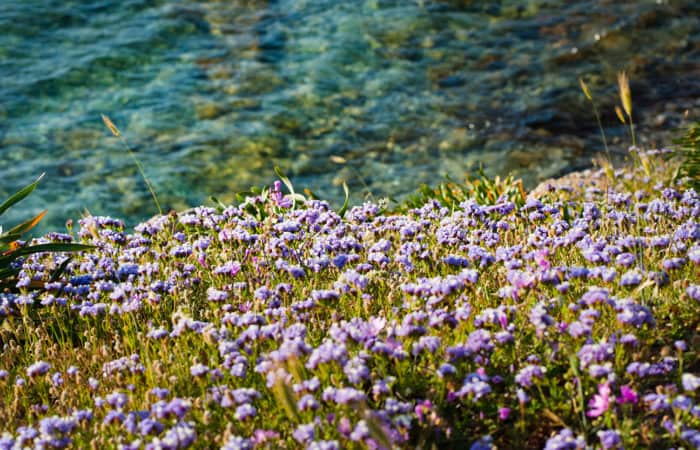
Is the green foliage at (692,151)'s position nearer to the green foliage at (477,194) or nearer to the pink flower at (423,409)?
the green foliage at (477,194)

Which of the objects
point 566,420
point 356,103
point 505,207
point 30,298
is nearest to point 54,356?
point 30,298

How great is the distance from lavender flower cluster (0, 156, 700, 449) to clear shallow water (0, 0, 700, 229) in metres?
6.52

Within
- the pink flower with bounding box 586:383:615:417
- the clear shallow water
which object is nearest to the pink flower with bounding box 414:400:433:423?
the pink flower with bounding box 586:383:615:417

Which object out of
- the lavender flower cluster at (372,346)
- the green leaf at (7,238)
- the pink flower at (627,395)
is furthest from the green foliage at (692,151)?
the green leaf at (7,238)

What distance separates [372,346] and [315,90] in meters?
11.1

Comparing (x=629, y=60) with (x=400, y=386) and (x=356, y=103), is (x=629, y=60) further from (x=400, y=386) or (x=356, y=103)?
(x=400, y=386)

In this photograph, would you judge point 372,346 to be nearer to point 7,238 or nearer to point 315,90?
point 7,238

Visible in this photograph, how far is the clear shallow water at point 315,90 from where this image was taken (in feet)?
40.8

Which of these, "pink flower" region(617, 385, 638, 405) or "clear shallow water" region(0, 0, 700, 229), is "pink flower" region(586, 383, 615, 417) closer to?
"pink flower" region(617, 385, 638, 405)

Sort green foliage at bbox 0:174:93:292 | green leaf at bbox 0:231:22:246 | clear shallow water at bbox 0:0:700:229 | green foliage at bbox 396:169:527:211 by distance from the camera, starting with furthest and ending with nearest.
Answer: clear shallow water at bbox 0:0:700:229 → green foliage at bbox 396:169:527:211 → green leaf at bbox 0:231:22:246 → green foliage at bbox 0:174:93:292

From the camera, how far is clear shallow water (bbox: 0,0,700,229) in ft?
40.8

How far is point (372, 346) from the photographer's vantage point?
3902mm

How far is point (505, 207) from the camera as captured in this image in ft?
19.0

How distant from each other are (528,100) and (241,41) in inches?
245
